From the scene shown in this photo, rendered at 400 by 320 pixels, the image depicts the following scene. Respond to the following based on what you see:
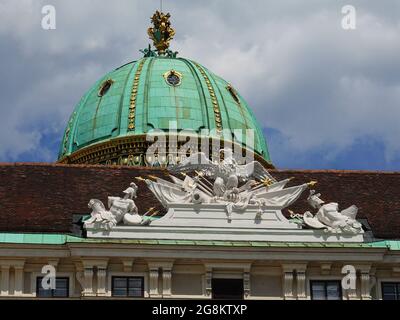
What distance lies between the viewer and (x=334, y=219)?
→ 63.2 metres

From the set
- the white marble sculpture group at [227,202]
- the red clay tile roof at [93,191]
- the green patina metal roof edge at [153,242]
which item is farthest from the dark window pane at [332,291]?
the red clay tile roof at [93,191]

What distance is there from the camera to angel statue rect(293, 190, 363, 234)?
6306 cm

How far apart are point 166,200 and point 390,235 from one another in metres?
7.43

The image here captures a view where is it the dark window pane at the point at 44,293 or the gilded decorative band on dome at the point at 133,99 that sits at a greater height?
the gilded decorative band on dome at the point at 133,99

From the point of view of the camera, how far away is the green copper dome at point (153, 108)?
290 feet

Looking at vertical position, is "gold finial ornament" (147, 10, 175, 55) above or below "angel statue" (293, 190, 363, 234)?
above

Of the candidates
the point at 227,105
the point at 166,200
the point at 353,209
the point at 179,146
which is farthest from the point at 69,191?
the point at 227,105

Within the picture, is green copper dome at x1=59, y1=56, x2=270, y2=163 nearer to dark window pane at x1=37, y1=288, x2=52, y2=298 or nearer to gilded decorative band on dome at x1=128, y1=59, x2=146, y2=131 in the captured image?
gilded decorative band on dome at x1=128, y1=59, x2=146, y2=131

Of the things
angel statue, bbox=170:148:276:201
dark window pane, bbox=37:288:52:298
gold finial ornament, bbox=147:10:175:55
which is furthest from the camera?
gold finial ornament, bbox=147:10:175:55

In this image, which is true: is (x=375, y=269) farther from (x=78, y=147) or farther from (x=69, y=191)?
(x=78, y=147)

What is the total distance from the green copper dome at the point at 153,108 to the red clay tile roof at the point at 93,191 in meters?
18.3

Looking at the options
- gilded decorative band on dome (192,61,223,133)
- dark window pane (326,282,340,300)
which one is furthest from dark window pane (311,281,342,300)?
gilded decorative band on dome (192,61,223,133)

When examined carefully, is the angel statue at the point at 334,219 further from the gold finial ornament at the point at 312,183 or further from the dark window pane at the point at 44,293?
the dark window pane at the point at 44,293

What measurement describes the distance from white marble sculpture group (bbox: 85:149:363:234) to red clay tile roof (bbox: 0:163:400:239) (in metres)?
1.34
